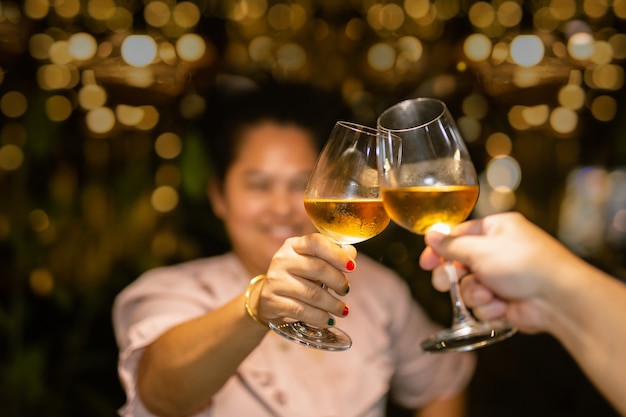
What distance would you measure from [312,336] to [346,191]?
0.25m

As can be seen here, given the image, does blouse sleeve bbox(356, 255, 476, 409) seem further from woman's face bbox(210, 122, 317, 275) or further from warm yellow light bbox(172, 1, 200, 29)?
warm yellow light bbox(172, 1, 200, 29)

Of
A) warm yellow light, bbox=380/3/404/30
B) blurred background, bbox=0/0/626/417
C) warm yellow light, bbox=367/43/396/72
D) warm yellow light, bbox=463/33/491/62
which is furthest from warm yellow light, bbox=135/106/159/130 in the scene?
warm yellow light, bbox=463/33/491/62

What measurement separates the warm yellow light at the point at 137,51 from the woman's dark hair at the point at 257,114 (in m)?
0.58

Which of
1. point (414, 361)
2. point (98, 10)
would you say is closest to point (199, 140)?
point (98, 10)

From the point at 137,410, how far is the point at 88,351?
3.80 feet

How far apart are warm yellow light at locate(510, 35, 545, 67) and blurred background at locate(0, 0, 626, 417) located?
0.04m

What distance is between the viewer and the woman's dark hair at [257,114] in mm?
1685

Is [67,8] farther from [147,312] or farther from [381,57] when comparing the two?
[147,312]

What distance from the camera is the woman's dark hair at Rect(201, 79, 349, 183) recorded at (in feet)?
5.53

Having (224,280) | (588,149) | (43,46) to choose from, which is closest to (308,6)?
(43,46)

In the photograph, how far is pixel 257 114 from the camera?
1.69m

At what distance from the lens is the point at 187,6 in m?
2.70

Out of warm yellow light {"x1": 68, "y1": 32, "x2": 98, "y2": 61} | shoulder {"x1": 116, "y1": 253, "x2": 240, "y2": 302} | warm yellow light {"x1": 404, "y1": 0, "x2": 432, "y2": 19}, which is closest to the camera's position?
shoulder {"x1": 116, "y1": 253, "x2": 240, "y2": 302}

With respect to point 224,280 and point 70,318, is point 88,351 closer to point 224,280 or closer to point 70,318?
point 70,318
